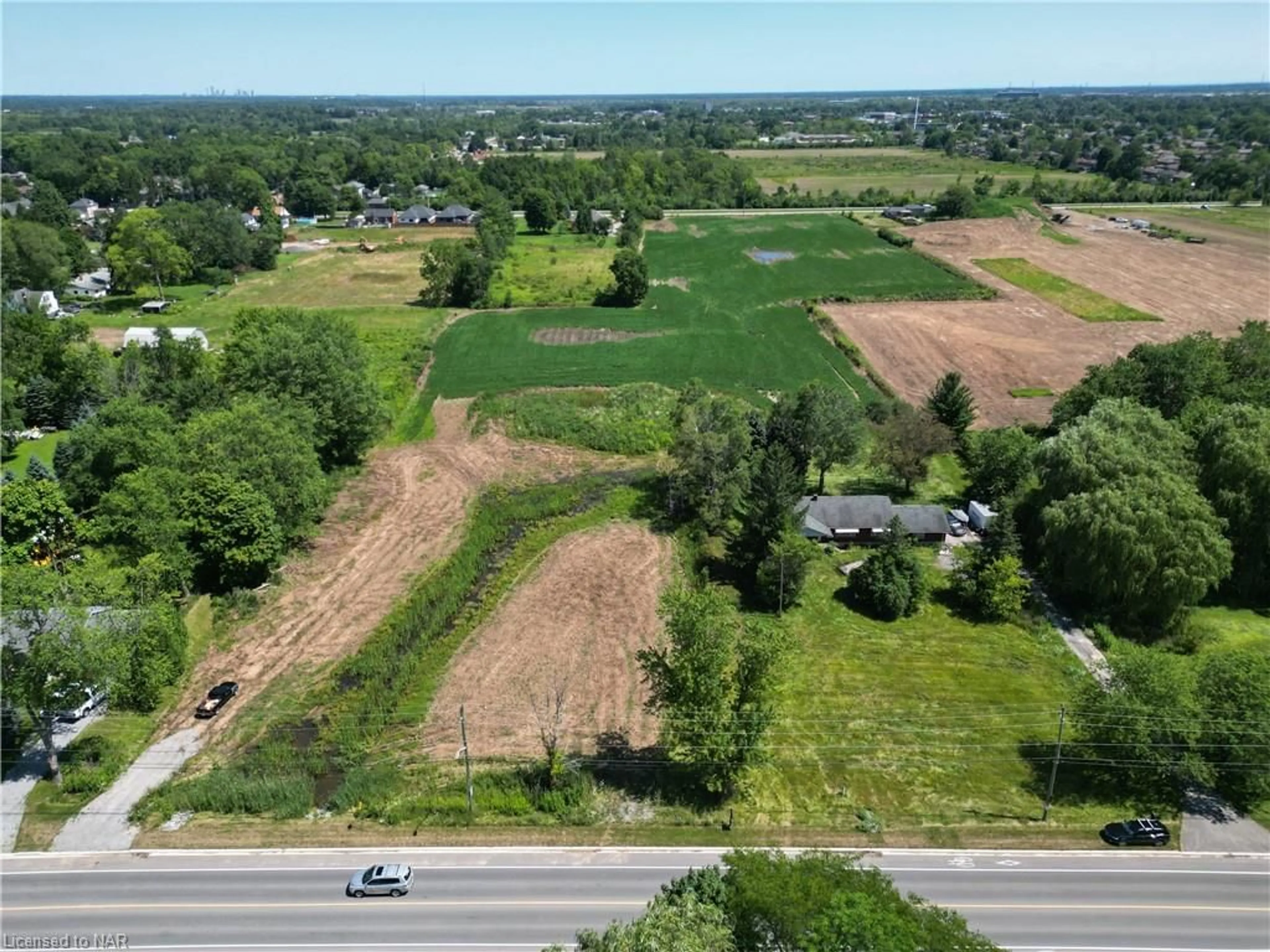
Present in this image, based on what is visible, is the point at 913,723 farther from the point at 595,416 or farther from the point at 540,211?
the point at 540,211

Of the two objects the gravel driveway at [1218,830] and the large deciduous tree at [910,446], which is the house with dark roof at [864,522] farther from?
the gravel driveway at [1218,830]

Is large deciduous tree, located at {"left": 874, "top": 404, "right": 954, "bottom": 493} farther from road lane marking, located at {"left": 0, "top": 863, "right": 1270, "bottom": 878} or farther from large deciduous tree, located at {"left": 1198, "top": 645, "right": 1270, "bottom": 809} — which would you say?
road lane marking, located at {"left": 0, "top": 863, "right": 1270, "bottom": 878}

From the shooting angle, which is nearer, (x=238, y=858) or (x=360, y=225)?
(x=238, y=858)

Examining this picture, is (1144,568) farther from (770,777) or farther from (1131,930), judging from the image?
(770,777)

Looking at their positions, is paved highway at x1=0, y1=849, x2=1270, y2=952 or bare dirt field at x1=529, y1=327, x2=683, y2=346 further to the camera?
bare dirt field at x1=529, y1=327, x2=683, y2=346

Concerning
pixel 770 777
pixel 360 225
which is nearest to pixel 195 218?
pixel 360 225

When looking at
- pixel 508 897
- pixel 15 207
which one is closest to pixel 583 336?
pixel 508 897

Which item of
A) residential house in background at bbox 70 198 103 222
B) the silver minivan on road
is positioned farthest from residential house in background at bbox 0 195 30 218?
Answer: the silver minivan on road

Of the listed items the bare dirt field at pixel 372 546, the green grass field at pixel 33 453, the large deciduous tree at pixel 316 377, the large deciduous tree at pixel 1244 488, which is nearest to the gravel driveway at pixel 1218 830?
the large deciduous tree at pixel 1244 488
